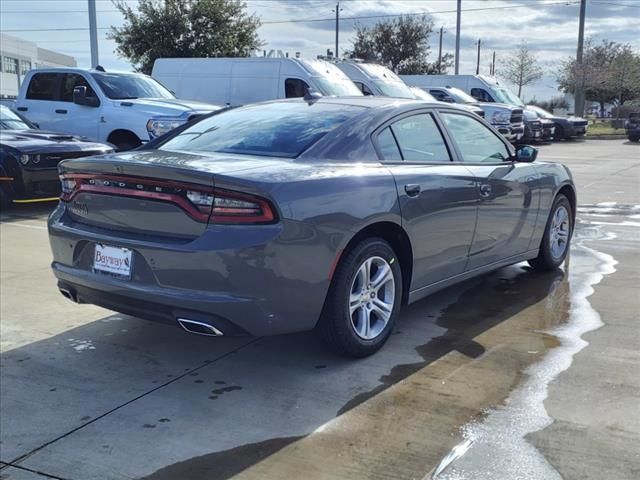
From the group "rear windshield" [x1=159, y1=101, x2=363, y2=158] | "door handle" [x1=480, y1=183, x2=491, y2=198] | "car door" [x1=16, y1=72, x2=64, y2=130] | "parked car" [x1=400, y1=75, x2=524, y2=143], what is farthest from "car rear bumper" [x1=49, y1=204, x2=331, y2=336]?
"parked car" [x1=400, y1=75, x2=524, y2=143]

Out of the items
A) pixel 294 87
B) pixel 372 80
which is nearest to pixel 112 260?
pixel 294 87

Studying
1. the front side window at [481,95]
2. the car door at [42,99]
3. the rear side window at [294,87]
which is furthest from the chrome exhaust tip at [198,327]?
the front side window at [481,95]

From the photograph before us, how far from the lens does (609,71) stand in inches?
1527

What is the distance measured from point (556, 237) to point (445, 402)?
10.4 ft

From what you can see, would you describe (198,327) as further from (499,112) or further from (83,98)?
(499,112)

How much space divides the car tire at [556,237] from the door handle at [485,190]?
47.9 inches

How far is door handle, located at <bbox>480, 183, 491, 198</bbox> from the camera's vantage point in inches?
194

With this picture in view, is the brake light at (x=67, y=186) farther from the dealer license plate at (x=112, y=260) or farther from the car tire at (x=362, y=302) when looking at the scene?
the car tire at (x=362, y=302)

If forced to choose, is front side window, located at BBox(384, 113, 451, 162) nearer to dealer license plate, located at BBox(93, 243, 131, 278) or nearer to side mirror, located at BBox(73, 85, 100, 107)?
dealer license plate, located at BBox(93, 243, 131, 278)

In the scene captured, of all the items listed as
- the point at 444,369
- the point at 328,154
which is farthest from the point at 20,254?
the point at 444,369

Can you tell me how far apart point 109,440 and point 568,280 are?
4.20 meters

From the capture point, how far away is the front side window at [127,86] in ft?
38.0

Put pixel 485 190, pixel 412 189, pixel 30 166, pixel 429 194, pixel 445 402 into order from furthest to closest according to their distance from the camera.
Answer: pixel 30 166, pixel 485 190, pixel 429 194, pixel 412 189, pixel 445 402

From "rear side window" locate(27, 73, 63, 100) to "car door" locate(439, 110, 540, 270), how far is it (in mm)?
9177
